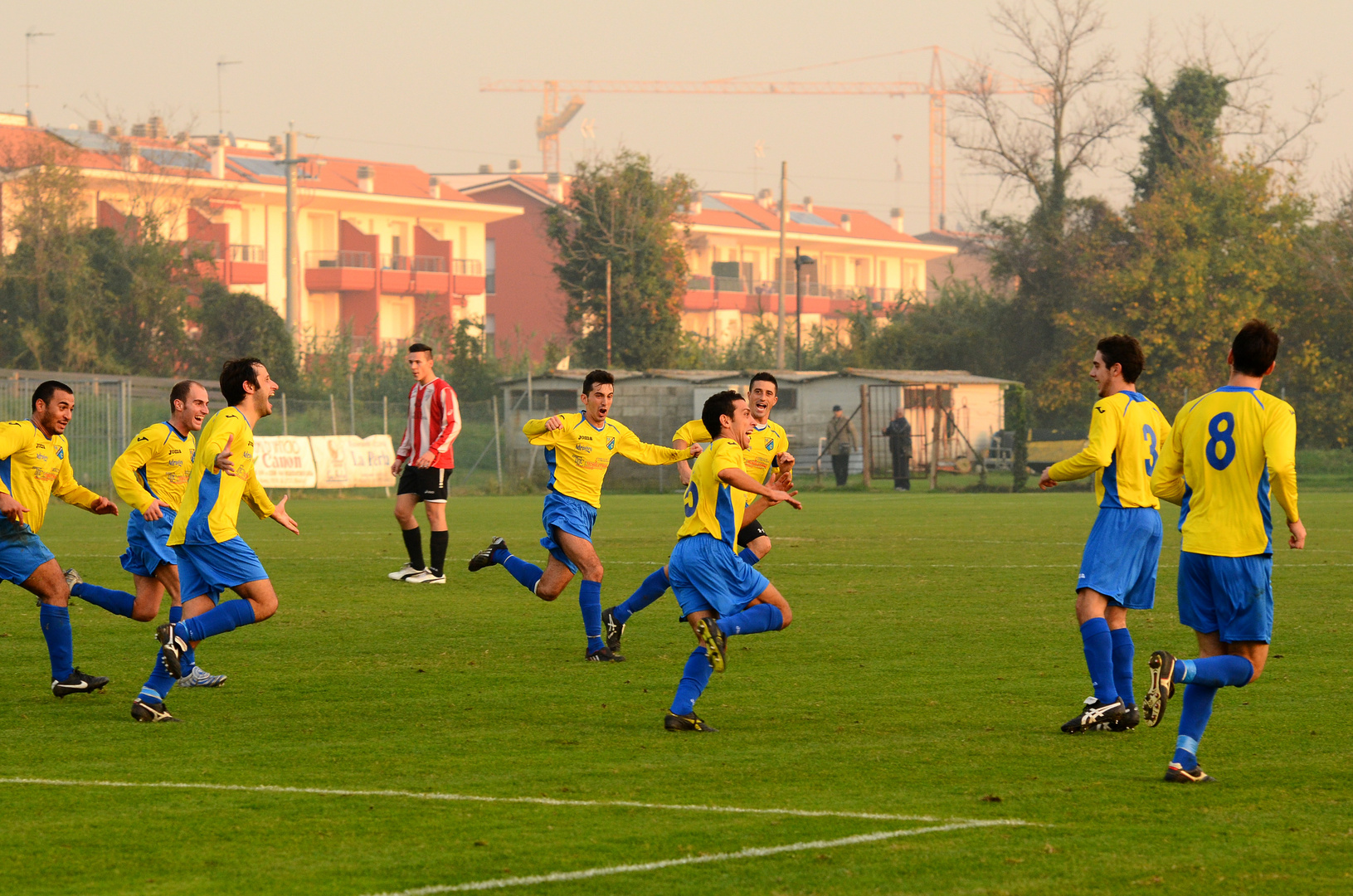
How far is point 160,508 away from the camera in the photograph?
32.3 ft

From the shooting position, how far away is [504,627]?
12.5m

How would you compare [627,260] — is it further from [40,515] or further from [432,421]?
[40,515]

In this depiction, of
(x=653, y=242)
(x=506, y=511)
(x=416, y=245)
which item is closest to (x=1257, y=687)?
(x=506, y=511)

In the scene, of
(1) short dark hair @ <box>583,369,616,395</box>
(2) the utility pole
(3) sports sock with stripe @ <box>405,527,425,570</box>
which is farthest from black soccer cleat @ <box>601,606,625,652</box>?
(2) the utility pole

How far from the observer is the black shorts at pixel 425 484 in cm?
1575

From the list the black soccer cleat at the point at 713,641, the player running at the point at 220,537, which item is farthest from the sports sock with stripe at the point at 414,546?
the black soccer cleat at the point at 713,641

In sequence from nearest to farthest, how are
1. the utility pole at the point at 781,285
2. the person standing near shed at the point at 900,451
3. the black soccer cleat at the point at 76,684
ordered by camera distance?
1. the black soccer cleat at the point at 76,684
2. the person standing near shed at the point at 900,451
3. the utility pole at the point at 781,285

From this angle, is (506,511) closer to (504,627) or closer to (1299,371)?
(504,627)

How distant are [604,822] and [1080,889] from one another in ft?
5.73

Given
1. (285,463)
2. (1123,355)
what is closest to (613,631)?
(1123,355)

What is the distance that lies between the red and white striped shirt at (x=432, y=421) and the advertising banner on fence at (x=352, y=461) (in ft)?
62.1

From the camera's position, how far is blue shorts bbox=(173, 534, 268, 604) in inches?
336

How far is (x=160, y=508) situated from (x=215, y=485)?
1.51m

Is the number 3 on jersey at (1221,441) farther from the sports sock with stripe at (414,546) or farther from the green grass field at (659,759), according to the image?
the sports sock with stripe at (414,546)
